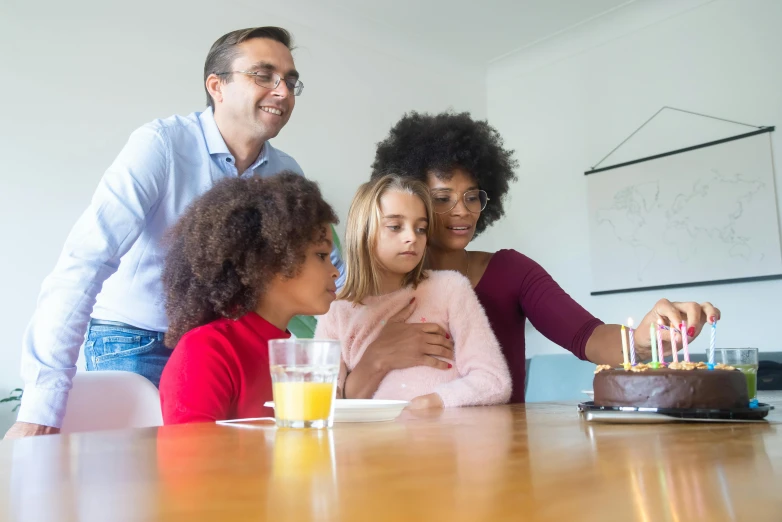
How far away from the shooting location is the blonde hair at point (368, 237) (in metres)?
1.61

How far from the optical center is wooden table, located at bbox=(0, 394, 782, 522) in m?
0.27

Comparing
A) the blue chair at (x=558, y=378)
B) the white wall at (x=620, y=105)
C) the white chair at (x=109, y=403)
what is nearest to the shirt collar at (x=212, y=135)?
the white chair at (x=109, y=403)

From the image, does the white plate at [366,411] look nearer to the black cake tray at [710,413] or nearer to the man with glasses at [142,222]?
the black cake tray at [710,413]

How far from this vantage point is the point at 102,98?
11.2ft

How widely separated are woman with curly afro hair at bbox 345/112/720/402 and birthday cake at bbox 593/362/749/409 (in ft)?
1.71

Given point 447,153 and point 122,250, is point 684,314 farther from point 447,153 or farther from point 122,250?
point 122,250

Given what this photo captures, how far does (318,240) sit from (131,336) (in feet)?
2.34

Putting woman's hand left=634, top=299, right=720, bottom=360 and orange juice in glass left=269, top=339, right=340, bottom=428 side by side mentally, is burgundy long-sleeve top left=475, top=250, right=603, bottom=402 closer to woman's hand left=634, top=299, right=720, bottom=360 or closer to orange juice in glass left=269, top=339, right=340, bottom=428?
A: woman's hand left=634, top=299, right=720, bottom=360

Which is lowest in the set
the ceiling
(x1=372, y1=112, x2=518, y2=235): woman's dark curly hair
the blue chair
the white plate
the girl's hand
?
the blue chair

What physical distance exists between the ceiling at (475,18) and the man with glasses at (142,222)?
2465 millimetres

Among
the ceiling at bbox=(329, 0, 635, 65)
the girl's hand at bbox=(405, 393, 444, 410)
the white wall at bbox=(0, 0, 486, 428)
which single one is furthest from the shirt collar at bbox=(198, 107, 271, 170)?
the ceiling at bbox=(329, 0, 635, 65)

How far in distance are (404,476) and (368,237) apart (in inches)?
51.0

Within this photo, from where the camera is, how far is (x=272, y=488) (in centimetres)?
32

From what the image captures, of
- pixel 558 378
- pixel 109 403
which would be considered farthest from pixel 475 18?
pixel 109 403
